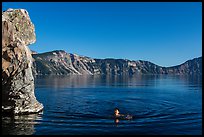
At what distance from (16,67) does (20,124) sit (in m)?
11.0

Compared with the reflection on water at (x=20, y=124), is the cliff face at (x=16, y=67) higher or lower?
higher

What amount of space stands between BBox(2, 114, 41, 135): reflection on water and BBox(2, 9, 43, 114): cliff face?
10.4 ft

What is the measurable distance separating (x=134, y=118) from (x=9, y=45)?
91.5 ft

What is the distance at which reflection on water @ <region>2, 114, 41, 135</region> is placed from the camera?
141ft

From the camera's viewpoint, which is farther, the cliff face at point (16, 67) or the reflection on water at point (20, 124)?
the cliff face at point (16, 67)

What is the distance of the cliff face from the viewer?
49.4 meters

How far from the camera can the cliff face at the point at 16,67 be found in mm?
49438

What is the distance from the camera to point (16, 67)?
52.3 meters

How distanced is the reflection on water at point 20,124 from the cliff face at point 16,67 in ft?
10.4

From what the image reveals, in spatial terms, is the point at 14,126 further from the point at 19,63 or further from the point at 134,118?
the point at 134,118

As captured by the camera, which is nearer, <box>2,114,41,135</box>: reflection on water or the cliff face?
<box>2,114,41,135</box>: reflection on water

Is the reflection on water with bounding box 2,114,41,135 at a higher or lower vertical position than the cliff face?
lower

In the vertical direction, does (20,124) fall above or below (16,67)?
below

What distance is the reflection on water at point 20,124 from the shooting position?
141 feet
